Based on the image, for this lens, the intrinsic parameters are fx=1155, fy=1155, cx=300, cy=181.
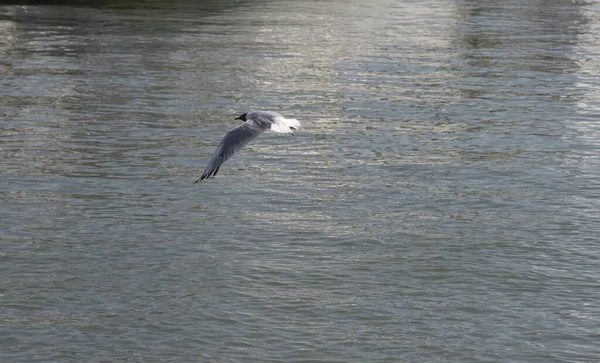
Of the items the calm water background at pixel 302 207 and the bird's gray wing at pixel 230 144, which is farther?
the bird's gray wing at pixel 230 144

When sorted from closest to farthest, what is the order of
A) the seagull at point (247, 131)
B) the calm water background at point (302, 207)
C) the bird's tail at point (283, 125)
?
the calm water background at point (302, 207)
the seagull at point (247, 131)
the bird's tail at point (283, 125)

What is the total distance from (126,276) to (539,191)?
24.4 feet

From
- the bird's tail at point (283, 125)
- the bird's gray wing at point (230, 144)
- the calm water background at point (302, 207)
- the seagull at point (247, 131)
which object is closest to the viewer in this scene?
the calm water background at point (302, 207)

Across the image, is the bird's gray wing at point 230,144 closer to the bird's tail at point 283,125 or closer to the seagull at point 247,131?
the seagull at point 247,131

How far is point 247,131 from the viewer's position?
13562 millimetres

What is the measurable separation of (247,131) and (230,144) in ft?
1.70

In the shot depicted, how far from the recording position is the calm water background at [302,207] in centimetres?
1235

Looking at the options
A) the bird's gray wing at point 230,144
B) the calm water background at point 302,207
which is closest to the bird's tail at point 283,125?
the bird's gray wing at point 230,144

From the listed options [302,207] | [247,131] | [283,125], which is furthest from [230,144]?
[302,207]

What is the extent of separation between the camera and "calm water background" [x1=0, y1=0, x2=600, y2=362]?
40.5 feet

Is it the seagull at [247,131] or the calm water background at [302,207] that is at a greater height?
the seagull at [247,131]

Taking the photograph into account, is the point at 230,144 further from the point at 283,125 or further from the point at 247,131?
the point at 283,125

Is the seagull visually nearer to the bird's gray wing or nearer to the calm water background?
the bird's gray wing

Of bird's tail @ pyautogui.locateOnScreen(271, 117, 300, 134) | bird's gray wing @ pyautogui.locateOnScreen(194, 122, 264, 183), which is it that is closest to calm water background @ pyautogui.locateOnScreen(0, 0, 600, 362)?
bird's gray wing @ pyautogui.locateOnScreen(194, 122, 264, 183)
